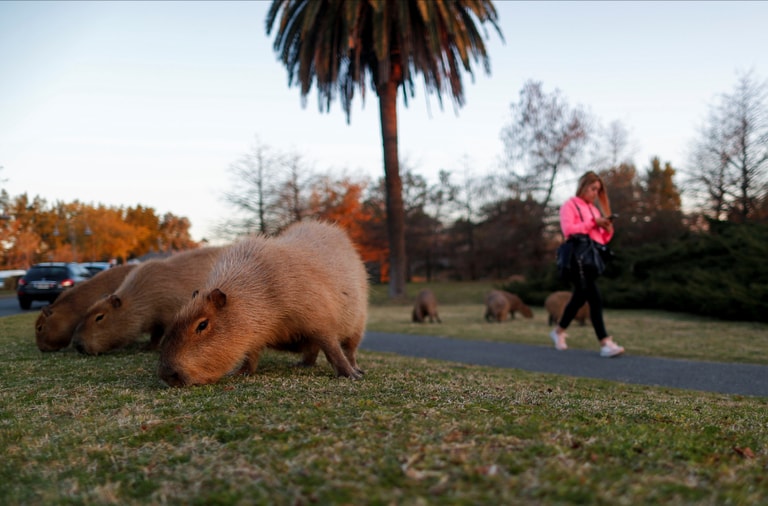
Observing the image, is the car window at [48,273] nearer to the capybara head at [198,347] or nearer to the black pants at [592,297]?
the black pants at [592,297]

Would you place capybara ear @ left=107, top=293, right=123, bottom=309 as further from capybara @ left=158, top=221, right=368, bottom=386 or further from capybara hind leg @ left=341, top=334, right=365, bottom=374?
capybara hind leg @ left=341, top=334, right=365, bottom=374

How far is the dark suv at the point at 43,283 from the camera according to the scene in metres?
20.1

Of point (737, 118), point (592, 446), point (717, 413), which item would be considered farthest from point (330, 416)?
point (737, 118)

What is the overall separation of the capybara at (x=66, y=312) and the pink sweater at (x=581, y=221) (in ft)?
21.4

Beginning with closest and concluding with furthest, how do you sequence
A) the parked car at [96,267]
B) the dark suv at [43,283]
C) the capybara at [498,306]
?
the capybara at [498,306] < the dark suv at [43,283] < the parked car at [96,267]

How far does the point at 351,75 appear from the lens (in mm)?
23312

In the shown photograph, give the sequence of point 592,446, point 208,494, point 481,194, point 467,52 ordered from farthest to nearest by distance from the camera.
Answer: point 481,194, point 467,52, point 592,446, point 208,494

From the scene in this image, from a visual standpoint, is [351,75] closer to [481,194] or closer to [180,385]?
[180,385]

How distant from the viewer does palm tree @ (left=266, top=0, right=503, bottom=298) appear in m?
20.2

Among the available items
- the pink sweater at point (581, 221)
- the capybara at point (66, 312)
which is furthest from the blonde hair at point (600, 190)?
the capybara at point (66, 312)

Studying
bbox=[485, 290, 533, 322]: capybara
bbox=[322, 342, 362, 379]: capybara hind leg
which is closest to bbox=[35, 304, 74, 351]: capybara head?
bbox=[322, 342, 362, 379]: capybara hind leg

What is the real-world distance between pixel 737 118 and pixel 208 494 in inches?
1164

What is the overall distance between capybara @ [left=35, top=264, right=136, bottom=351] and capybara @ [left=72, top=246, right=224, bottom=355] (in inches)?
35.4

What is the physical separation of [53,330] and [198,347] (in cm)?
402
